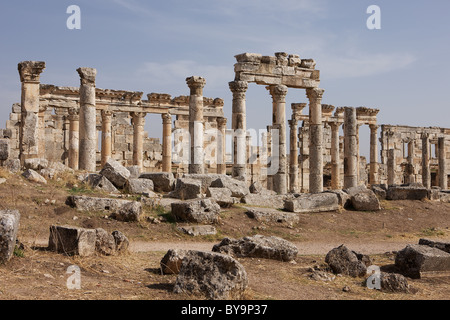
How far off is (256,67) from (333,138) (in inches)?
541

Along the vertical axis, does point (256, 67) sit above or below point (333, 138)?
above

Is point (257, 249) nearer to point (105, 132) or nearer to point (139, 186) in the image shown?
point (139, 186)

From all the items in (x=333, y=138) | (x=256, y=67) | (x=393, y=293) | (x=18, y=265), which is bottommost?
(x=393, y=293)

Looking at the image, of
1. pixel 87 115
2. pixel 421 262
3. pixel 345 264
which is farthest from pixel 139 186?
pixel 421 262

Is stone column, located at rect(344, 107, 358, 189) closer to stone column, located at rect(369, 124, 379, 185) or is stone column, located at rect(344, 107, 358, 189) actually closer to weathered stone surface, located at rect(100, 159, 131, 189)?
stone column, located at rect(369, 124, 379, 185)

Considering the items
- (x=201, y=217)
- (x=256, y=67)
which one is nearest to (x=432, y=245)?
(x=201, y=217)

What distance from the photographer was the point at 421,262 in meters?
8.55

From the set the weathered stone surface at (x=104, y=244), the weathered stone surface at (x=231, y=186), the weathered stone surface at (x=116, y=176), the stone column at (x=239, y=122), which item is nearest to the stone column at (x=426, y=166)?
the stone column at (x=239, y=122)

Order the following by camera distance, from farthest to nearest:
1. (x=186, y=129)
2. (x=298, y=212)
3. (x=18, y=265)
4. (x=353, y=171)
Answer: (x=186, y=129) < (x=353, y=171) < (x=298, y=212) < (x=18, y=265)

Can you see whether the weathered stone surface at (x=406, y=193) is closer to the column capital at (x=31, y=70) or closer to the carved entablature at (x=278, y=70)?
the carved entablature at (x=278, y=70)

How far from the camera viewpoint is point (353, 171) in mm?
27000

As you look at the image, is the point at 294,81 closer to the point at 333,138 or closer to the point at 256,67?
the point at 256,67

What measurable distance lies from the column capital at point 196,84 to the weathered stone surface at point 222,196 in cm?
781
